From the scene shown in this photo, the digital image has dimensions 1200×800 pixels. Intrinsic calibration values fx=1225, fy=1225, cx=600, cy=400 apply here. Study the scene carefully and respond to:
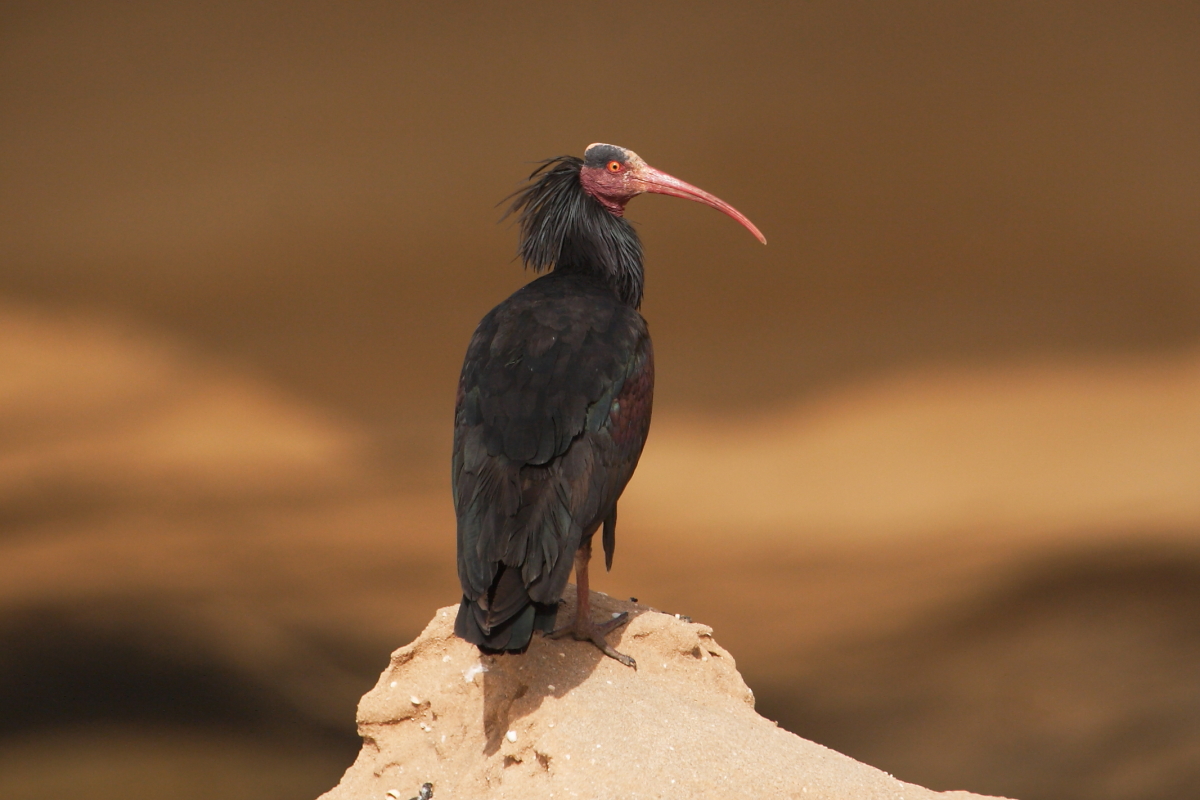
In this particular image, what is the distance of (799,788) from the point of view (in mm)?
4551

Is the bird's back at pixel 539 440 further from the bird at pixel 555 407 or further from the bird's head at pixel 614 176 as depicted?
the bird's head at pixel 614 176

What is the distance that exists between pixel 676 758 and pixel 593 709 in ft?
1.41

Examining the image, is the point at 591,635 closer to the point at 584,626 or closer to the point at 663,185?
the point at 584,626

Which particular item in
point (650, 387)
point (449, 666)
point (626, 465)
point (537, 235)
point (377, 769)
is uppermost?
point (537, 235)

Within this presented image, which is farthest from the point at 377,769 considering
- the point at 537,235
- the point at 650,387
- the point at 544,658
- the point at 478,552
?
the point at 537,235

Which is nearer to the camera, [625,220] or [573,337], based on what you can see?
[573,337]

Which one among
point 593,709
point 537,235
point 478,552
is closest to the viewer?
point 478,552

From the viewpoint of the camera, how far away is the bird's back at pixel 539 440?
14.5ft

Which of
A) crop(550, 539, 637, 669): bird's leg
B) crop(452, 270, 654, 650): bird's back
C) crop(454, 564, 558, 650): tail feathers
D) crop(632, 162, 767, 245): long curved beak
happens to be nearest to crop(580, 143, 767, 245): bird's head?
crop(632, 162, 767, 245): long curved beak

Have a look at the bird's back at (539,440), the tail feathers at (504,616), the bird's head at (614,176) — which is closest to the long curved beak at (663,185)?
the bird's head at (614,176)

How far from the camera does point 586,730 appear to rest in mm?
4641

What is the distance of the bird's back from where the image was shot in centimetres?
441

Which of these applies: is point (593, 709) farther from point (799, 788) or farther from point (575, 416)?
point (575, 416)

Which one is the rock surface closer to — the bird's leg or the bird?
the bird's leg
